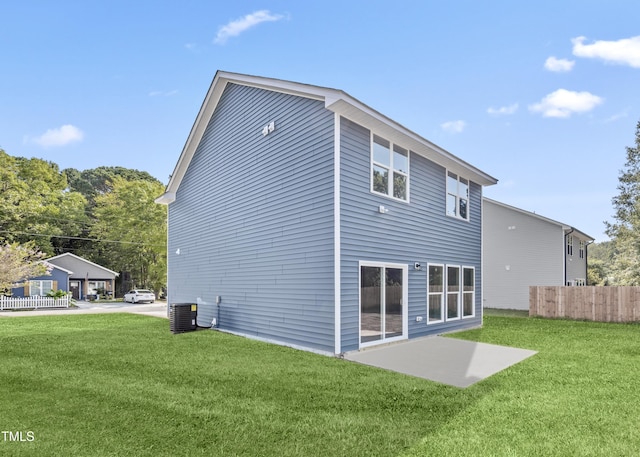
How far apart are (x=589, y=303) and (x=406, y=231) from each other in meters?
10.8

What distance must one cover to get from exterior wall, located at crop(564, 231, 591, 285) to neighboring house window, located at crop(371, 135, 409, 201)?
644 inches

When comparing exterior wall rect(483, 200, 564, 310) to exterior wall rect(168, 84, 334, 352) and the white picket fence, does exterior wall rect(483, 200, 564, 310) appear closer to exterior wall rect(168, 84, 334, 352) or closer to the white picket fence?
exterior wall rect(168, 84, 334, 352)

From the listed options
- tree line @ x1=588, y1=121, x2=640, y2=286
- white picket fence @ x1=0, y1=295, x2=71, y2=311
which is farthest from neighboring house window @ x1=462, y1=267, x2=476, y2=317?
white picket fence @ x1=0, y1=295, x2=71, y2=311

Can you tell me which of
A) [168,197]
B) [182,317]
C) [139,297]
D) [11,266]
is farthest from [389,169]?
[139,297]

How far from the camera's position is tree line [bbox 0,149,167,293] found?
107 feet

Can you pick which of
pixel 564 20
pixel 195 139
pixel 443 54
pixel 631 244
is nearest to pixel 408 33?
pixel 443 54

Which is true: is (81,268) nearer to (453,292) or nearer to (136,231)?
(136,231)

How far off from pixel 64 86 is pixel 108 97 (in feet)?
11.5

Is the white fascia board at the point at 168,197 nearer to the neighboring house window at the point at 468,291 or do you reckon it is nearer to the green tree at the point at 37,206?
the neighboring house window at the point at 468,291

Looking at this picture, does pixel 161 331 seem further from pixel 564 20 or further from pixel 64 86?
pixel 64 86

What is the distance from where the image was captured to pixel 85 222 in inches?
1618

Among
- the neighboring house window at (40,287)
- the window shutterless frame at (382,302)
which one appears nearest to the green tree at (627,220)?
the window shutterless frame at (382,302)

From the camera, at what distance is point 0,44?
68.1ft

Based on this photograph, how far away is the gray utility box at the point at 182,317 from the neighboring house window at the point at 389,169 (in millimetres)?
6542
